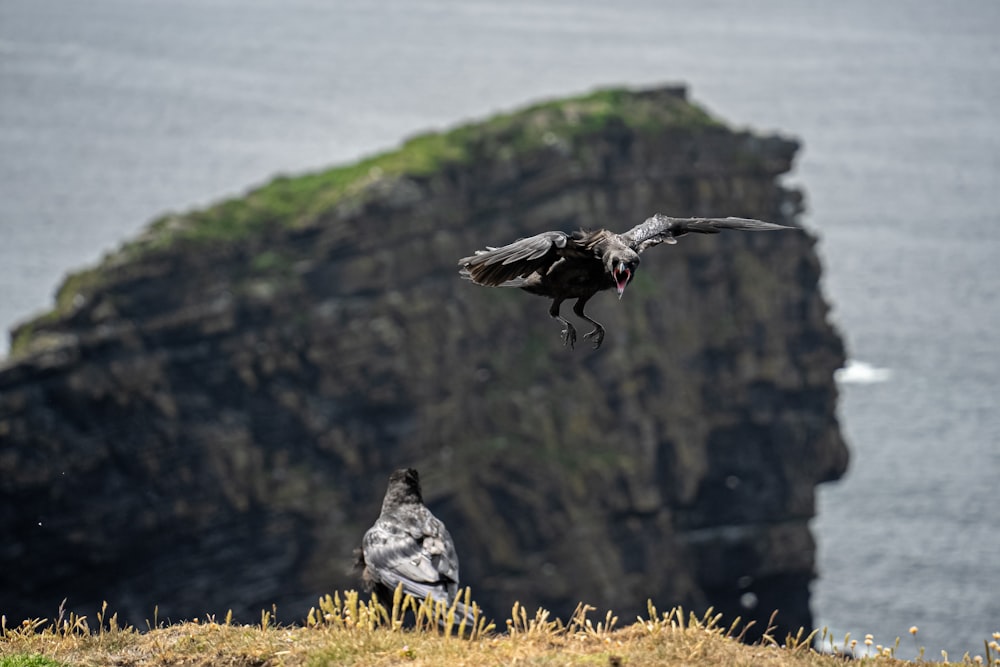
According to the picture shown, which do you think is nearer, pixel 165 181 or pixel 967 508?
pixel 967 508

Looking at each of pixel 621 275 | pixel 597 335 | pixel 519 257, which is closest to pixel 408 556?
pixel 597 335

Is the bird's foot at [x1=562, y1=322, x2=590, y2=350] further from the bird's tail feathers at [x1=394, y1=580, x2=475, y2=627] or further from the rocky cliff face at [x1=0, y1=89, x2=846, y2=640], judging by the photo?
the rocky cliff face at [x1=0, y1=89, x2=846, y2=640]

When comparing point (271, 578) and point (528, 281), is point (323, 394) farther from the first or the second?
point (528, 281)

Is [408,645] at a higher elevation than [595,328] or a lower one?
lower

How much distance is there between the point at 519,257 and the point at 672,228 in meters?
2.81

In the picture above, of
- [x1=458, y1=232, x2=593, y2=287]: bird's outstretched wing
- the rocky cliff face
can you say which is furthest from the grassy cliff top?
[x1=458, y1=232, x2=593, y2=287]: bird's outstretched wing

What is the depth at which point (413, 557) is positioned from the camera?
77.1 ft

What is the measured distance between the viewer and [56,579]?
10525 cm

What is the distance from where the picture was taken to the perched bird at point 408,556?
75.6 ft

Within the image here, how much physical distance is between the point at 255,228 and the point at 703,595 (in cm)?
4991

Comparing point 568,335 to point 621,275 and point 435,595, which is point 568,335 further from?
point 435,595

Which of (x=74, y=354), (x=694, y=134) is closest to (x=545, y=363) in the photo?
Result: (x=694, y=134)

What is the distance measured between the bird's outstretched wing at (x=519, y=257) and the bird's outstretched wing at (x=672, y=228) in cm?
81

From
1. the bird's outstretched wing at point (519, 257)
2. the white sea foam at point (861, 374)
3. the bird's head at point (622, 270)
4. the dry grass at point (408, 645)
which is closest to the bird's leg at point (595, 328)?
the bird's outstretched wing at point (519, 257)
